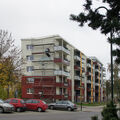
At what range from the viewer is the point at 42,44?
193 ft

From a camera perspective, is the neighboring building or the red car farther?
the neighboring building

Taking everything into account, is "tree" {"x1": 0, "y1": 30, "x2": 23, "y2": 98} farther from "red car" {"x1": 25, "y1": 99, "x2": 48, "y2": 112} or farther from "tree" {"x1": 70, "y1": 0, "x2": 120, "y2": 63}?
"tree" {"x1": 70, "y1": 0, "x2": 120, "y2": 63}

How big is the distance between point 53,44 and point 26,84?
11.6 m

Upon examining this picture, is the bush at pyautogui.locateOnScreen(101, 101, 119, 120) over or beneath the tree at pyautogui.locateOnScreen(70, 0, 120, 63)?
beneath

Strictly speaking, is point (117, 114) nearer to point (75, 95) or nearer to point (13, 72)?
point (13, 72)

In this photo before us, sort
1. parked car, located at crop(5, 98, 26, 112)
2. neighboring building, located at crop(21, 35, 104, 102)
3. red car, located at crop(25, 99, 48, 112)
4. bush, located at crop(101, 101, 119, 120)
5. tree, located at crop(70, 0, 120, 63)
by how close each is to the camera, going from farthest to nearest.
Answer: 1. neighboring building, located at crop(21, 35, 104, 102)
2. red car, located at crop(25, 99, 48, 112)
3. parked car, located at crop(5, 98, 26, 112)
4. bush, located at crop(101, 101, 119, 120)
5. tree, located at crop(70, 0, 120, 63)

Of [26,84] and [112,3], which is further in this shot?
[26,84]

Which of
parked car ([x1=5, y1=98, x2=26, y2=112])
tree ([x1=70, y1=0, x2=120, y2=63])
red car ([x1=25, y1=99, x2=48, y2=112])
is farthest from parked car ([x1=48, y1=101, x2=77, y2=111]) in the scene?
tree ([x1=70, y1=0, x2=120, y2=63])

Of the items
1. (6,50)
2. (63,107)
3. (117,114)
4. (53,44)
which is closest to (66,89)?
(53,44)

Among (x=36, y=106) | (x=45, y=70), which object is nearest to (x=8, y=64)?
(x=36, y=106)

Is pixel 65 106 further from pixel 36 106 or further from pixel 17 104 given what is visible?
pixel 17 104

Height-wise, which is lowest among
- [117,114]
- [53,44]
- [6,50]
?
[117,114]

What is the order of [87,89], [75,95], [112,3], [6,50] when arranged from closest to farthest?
[112,3] → [6,50] → [75,95] → [87,89]

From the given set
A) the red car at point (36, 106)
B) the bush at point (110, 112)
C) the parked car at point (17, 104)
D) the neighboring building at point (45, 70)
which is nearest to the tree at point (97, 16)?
the bush at point (110, 112)
